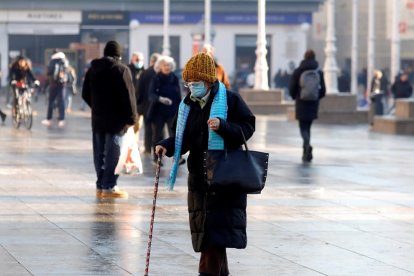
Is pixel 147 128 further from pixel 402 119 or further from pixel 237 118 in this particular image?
pixel 237 118

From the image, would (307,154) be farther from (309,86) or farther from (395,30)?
(395,30)

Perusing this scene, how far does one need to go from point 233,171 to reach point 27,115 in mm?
22907

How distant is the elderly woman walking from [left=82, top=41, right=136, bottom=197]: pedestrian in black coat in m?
6.36

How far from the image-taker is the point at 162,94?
21.1 meters

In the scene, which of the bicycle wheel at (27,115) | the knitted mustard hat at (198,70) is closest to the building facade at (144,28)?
the bicycle wheel at (27,115)

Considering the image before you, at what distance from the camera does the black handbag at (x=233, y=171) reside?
29.3 feet

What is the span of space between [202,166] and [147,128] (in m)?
13.6

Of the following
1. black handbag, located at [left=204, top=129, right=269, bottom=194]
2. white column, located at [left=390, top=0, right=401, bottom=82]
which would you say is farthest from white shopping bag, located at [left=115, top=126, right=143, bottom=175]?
white column, located at [left=390, top=0, right=401, bottom=82]

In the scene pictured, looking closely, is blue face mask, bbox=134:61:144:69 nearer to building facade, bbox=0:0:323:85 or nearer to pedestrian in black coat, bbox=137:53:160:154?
pedestrian in black coat, bbox=137:53:160:154

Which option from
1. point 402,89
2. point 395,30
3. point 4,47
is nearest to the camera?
point 402,89

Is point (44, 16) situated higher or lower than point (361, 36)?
higher

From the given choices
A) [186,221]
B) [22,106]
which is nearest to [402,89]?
[22,106]

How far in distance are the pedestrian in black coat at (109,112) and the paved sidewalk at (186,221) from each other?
346mm

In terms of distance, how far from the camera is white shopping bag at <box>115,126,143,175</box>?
15.8m
